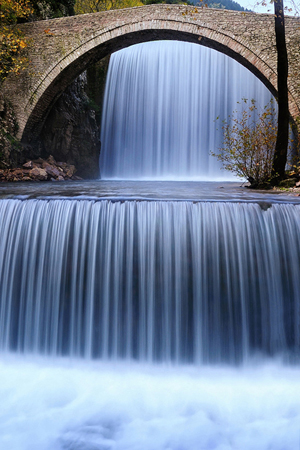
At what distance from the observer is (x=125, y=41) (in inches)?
376

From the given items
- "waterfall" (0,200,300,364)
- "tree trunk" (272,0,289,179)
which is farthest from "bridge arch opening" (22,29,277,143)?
"waterfall" (0,200,300,364)

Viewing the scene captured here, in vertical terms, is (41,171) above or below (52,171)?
below

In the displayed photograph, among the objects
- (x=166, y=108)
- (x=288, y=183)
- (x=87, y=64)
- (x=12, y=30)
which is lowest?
(x=288, y=183)

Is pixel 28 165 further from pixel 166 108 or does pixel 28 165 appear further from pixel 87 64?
pixel 166 108

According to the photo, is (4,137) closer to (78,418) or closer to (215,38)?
(215,38)

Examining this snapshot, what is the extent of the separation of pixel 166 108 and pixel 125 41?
12.0 feet

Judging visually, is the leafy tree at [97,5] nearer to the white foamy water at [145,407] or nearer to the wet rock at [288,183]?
the wet rock at [288,183]

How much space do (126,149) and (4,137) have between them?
191 inches

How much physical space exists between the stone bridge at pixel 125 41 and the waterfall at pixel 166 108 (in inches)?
120

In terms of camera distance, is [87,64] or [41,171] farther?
[87,64]

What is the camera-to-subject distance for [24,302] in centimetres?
358

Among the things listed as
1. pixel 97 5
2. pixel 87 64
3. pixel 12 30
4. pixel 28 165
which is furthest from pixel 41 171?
pixel 97 5

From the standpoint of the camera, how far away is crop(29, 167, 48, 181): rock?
8.91 m

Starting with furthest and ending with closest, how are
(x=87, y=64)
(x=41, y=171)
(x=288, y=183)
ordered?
(x=87, y=64), (x=41, y=171), (x=288, y=183)
